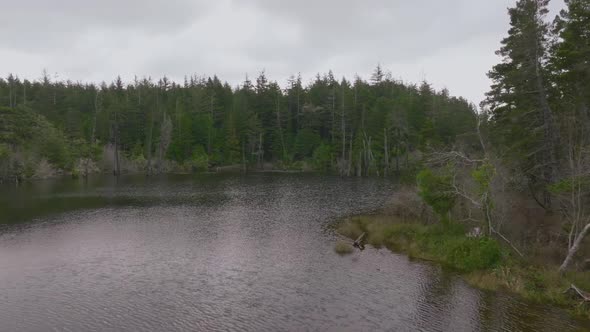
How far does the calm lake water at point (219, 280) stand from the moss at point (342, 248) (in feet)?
2.19

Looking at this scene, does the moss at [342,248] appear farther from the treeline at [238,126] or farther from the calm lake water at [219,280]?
the treeline at [238,126]

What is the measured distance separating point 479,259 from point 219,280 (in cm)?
1674

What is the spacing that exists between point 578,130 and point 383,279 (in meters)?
17.5

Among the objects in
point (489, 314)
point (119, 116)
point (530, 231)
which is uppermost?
point (119, 116)

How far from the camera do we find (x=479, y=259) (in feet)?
86.7

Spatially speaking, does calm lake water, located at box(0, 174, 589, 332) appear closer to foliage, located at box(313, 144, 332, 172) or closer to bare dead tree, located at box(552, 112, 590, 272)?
bare dead tree, located at box(552, 112, 590, 272)

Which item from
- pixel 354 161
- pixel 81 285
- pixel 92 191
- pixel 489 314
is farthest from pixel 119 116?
pixel 489 314

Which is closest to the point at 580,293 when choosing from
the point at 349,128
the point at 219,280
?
the point at 219,280

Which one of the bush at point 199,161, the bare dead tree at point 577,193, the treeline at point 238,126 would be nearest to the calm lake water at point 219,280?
the bare dead tree at point 577,193

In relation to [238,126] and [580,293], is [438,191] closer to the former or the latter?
[580,293]

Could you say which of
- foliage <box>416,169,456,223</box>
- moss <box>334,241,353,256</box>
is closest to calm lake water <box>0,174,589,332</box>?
moss <box>334,241,353,256</box>

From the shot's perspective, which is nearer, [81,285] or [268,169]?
[81,285]

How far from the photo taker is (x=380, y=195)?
60.8 meters

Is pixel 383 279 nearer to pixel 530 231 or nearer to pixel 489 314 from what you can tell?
pixel 489 314
